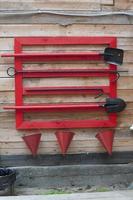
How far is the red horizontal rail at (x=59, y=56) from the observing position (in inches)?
198

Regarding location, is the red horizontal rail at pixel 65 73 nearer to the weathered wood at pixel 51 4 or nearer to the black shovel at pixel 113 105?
the black shovel at pixel 113 105

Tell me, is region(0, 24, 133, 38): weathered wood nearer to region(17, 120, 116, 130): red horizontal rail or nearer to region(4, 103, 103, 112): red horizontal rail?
region(4, 103, 103, 112): red horizontal rail

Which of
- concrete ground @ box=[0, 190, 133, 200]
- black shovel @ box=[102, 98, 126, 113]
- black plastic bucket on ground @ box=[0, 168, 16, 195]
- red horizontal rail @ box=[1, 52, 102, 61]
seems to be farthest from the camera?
black shovel @ box=[102, 98, 126, 113]

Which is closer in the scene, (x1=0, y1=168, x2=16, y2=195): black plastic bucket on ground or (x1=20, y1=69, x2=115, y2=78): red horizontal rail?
(x1=0, y1=168, x2=16, y2=195): black plastic bucket on ground

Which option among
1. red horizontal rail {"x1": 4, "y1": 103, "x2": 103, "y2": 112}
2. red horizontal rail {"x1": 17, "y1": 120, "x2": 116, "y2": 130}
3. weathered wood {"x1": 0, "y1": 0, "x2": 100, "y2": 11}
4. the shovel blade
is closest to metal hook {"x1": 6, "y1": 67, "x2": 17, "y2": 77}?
red horizontal rail {"x1": 4, "y1": 103, "x2": 103, "y2": 112}

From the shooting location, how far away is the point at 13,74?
508 centimetres

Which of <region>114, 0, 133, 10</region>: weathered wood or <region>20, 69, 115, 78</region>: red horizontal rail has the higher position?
<region>114, 0, 133, 10</region>: weathered wood

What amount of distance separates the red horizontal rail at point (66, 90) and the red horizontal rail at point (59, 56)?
0.31 metres

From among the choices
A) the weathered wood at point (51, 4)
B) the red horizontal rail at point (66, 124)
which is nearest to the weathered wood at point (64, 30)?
the weathered wood at point (51, 4)

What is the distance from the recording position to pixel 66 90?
514 cm

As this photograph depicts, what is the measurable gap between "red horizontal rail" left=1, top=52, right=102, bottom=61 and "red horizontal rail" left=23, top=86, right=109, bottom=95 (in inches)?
12.3

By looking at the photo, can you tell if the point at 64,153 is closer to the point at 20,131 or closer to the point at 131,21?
the point at 20,131

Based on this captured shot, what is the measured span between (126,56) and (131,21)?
1.27 ft

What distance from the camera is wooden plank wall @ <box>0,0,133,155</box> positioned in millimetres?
5082
